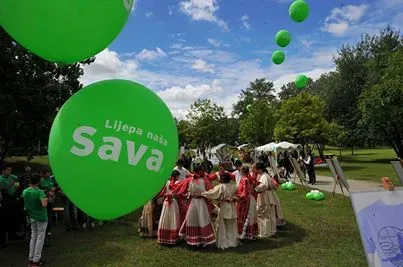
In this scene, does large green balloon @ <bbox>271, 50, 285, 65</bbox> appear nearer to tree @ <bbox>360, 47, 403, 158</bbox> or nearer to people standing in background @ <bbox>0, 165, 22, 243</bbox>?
people standing in background @ <bbox>0, 165, 22, 243</bbox>

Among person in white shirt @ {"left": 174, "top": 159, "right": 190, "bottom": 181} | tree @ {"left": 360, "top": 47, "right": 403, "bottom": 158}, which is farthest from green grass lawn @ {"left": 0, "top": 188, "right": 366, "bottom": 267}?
tree @ {"left": 360, "top": 47, "right": 403, "bottom": 158}

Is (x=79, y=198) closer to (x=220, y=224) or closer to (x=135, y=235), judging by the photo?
(x=220, y=224)

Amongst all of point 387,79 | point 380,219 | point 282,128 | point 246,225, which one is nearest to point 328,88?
point 282,128

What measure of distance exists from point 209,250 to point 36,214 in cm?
350

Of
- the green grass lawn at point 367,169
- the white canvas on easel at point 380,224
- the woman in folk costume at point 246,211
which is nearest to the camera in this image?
the white canvas on easel at point 380,224

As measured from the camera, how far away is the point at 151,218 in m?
9.16

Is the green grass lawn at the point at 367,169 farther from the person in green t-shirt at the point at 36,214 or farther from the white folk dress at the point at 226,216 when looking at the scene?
the person in green t-shirt at the point at 36,214

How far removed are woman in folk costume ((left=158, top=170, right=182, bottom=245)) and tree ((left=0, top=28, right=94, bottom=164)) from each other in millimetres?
6141

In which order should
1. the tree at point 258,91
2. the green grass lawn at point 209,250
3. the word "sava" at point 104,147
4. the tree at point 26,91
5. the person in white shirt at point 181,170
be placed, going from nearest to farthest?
the word "sava" at point 104,147, the green grass lawn at point 209,250, the person in white shirt at point 181,170, the tree at point 26,91, the tree at point 258,91

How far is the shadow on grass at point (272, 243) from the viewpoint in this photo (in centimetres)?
792

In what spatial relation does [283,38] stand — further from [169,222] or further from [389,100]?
[389,100]

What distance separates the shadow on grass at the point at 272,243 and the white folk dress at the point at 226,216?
0.20m

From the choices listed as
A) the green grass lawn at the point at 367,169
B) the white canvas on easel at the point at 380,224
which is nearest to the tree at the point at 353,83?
the green grass lawn at the point at 367,169

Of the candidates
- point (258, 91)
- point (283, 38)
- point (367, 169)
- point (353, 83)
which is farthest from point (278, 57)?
point (258, 91)
